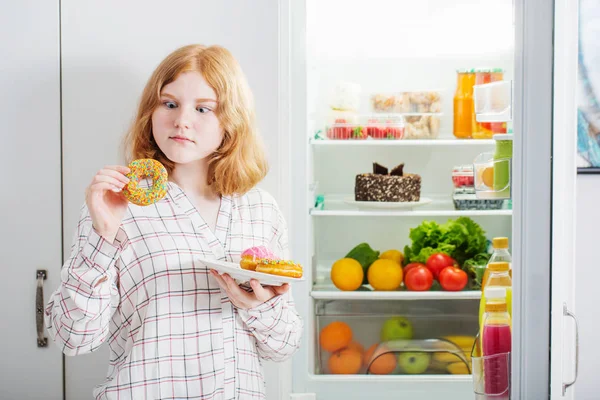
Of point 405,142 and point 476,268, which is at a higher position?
point 405,142

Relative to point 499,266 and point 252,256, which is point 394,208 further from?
point 252,256

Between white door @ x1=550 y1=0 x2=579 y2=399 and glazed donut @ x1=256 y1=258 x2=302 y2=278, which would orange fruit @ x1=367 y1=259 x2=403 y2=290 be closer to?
white door @ x1=550 y1=0 x2=579 y2=399

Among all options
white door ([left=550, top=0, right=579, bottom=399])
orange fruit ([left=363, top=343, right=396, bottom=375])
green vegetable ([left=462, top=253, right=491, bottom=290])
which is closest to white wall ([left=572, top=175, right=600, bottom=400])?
green vegetable ([left=462, top=253, right=491, bottom=290])

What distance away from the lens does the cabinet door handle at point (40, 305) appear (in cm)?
180

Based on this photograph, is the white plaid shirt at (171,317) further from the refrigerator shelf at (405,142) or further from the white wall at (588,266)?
the white wall at (588,266)

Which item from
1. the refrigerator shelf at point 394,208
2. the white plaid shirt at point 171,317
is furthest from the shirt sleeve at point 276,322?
the refrigerator shelf at point 394,208

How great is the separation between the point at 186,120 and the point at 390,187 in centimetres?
112

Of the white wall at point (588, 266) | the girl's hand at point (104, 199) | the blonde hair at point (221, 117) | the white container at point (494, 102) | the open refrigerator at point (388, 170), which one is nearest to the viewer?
the girl's hand at point (104, 199)

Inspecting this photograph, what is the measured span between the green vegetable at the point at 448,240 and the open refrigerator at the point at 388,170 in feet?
0.03

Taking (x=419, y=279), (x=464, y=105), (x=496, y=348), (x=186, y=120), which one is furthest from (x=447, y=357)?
(x=186, y=120)

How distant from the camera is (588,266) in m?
2.64

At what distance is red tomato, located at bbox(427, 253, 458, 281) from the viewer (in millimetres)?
2383

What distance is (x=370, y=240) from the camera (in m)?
2.59

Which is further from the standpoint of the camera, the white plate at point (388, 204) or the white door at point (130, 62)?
the white plate at point (388, 204)
